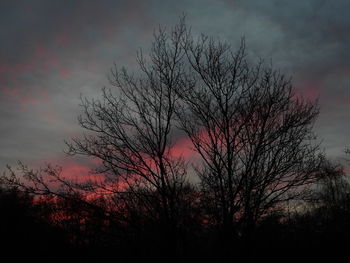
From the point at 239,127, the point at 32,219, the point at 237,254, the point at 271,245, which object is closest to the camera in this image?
the point at 237,254

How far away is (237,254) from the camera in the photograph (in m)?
10.8

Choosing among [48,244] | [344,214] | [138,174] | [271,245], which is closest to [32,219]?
[48,244]

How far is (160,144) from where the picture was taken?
39.4 ft

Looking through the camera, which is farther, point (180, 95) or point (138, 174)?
point (180, 95)

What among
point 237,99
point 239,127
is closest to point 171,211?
point 239,127

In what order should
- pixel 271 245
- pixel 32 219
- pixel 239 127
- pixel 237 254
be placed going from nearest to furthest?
pixel 237 254 → pixel 239 127 → pixel 271 245 → pixel 32 219

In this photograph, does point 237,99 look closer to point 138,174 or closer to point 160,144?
point 160,144

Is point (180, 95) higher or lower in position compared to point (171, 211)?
higher

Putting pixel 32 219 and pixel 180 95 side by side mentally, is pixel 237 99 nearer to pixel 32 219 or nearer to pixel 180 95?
pixel 180 95

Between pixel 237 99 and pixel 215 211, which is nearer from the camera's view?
pixel 215 211

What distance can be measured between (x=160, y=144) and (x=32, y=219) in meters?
24.4

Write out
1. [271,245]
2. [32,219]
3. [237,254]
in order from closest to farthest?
[237,254]
[271,245]
[32,219]

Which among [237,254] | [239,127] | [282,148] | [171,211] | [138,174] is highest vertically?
[239,127]

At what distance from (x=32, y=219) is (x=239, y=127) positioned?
87.1ft
